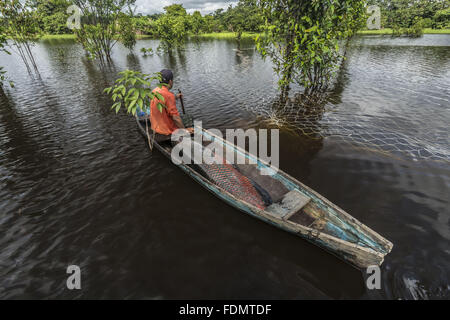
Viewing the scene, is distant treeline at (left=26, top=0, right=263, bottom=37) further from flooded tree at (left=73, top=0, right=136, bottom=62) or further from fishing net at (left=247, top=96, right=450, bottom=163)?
→ fishing net at (left=247, top=96, right=450, bottom=163)

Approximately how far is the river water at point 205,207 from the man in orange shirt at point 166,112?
127 cm

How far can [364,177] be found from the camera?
650cm

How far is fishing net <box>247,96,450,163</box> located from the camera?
762 centimetres

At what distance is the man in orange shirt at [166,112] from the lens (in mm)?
6371

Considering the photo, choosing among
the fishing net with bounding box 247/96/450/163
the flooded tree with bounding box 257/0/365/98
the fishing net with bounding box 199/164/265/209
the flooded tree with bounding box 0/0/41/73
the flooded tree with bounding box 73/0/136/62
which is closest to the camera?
the fishing net with bounding box 199/164/265/209

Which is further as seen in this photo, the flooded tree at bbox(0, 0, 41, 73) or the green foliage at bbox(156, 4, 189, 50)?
the green foliage at bbox(156, 4, 189, 50)

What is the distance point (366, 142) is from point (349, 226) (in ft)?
18.4

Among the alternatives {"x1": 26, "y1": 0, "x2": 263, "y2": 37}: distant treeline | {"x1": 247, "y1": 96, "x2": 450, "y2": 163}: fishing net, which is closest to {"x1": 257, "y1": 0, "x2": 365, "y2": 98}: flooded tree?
{"x1": 247, "y1": 96, "x2": 450, "y2": 163}: fishing net

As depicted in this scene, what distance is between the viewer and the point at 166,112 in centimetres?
711

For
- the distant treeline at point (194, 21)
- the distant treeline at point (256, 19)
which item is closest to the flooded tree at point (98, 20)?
the distant treeline at point (256, 19)

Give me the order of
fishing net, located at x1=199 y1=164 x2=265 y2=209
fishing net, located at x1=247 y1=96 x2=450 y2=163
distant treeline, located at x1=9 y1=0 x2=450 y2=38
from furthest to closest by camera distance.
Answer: distant treeline, located at x1=9 y1=0 x2=450 y2=38 → fishing net, located at x1=247 y1=96 x2=450 y2=163 → fishing net, located at x1=199 y1=164 x2=265 y2=209

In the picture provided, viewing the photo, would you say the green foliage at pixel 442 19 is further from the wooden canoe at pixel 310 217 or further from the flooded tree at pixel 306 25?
the wooden canoe at pixel 310 217

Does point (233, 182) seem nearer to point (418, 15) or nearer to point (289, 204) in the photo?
point (289, 204)

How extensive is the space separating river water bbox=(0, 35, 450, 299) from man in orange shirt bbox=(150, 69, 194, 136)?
1.27 metres
